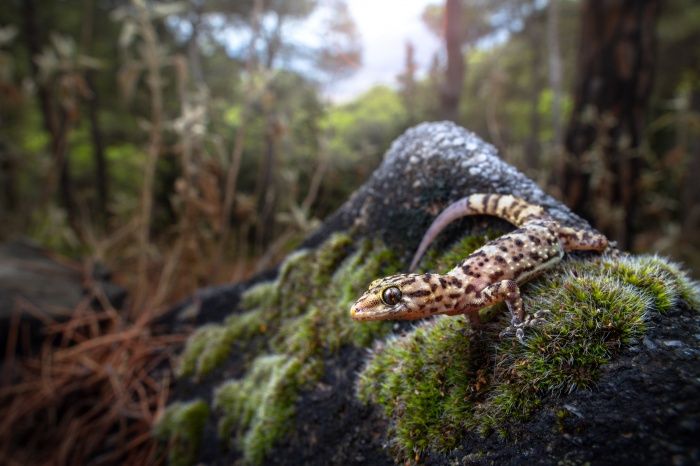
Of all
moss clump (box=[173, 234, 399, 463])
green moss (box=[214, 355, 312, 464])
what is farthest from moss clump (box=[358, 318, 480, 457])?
green moss (box=[214, 355, 312, 464])

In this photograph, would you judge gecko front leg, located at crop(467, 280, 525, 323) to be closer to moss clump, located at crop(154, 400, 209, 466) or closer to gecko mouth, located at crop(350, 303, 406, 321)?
gecko mouth, located at crop(350, 303, 406, 321)

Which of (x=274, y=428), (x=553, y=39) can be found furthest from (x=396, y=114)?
(x=274, y=428)

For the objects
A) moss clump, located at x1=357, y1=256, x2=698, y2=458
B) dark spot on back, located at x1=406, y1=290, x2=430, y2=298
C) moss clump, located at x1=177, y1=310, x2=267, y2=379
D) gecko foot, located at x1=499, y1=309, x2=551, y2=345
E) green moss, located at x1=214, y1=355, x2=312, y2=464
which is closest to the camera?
moss clump, located at x1=357, y1=256, x2=698, y2=458

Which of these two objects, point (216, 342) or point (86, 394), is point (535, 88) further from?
point (86, 394)

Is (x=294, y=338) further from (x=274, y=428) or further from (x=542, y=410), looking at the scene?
(x=542, y=410)

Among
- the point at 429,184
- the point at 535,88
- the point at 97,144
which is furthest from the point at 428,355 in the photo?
the point at 535,88

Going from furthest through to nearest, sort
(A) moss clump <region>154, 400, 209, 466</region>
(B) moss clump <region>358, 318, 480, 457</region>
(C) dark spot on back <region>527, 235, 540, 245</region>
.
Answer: (A) moss clump <region>154, 400, 209, 466</region>, (C) dark spot on back <region>527, 235, 540, 245</region>, (B) moss clump <region>358, 318, 480, 457</region>
